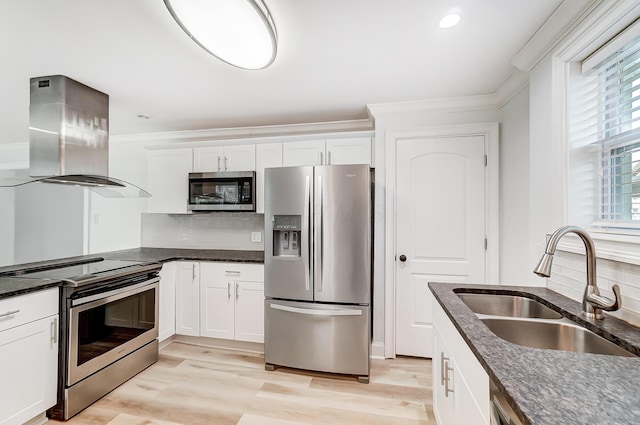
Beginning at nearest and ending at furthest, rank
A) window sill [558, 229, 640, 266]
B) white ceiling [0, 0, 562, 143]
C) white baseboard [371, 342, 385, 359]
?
window sill [558, 229, 640, 266], white ceiling [0, 0, 562, 143], white baseboard [371, 342, 385, 359]

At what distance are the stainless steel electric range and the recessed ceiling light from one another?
267cm

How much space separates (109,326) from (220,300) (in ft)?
3.00

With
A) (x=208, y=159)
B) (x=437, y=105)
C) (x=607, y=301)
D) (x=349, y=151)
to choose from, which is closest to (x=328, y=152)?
(x=349, y=151)

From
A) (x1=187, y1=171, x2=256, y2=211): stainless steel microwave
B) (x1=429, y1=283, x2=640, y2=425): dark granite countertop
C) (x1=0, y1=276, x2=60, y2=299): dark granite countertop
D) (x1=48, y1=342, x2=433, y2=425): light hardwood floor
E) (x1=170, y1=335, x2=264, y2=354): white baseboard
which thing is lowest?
(x1=48, y1=342, x2=433, y2=425): light hardwood floor

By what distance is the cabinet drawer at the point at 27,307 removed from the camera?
1634mm

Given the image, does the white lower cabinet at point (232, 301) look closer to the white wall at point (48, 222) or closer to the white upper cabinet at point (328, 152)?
the white upper cabinet at point (328, 152)

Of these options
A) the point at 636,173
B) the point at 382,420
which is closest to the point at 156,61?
the point at 636,173

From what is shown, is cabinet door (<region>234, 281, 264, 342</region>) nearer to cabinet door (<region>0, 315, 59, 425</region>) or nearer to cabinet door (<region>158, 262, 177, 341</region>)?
cabinet door (<region>158, 262, 177, 341</region>)

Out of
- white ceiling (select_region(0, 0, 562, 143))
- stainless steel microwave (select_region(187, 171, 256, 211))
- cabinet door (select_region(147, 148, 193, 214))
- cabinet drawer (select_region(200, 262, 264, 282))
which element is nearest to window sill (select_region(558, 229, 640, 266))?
white ceiling (select_region(0, 0, 562, 143))

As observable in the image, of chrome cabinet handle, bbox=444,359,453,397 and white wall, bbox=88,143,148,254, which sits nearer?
chrome cabinet handle, bbox=444,359,453,397

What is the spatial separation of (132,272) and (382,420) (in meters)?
2.14

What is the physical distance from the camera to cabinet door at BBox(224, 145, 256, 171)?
319cm

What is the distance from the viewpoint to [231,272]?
290cm

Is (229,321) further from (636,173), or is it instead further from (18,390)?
(636,173)
